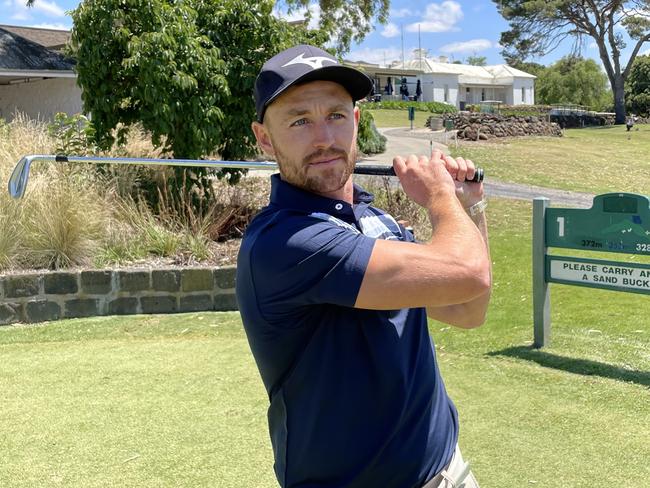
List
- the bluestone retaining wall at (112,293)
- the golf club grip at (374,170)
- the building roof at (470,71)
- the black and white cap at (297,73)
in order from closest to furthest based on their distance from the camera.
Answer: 1. the black and white cap at (297,73)
2. the golf club grip at (374,170)
3. the bluestone retaining wall at (112,293)
4. the building roof at (470,71)

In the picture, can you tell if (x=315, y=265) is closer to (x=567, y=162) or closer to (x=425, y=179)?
(x=425, y=179)

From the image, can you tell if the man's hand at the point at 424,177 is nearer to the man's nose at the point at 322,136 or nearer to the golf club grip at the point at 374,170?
the man's nose at the point at 322,136

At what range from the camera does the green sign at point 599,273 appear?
5.04m

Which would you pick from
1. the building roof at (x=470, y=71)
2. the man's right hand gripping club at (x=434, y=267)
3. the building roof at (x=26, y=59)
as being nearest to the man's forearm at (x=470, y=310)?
the man's right hand gripping club at (x=434, y=267)

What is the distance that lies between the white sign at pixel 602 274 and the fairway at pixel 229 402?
60 cm

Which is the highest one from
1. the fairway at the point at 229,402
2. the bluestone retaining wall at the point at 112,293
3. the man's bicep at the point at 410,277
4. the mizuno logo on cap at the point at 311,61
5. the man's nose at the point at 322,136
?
the mizuno logo on cap at the point at 311,61

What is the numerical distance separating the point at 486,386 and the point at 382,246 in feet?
11.7

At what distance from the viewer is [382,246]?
1539 mm

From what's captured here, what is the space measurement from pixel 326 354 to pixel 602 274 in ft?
13.8

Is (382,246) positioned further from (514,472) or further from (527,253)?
(527,253)

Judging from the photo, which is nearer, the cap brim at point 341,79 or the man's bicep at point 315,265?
the man's bicep at point 315,265

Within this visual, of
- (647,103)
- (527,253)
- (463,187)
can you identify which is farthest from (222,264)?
(647,103)

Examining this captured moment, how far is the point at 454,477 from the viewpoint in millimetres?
1789

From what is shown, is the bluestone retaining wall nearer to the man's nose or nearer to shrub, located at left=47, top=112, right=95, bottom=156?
shrub, located at left=47, top=112, right=95, bottom=156
